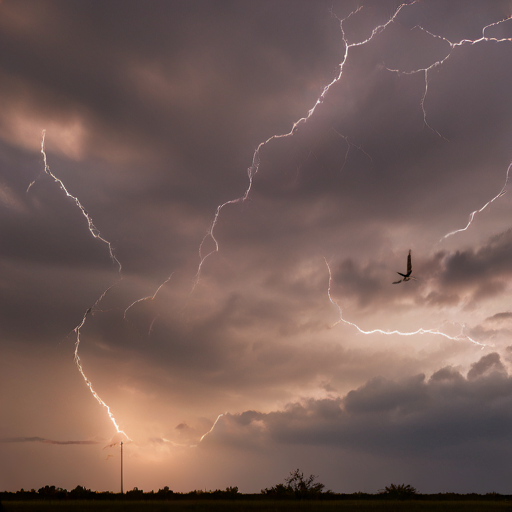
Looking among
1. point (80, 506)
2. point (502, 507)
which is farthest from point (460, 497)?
point (80, 506)

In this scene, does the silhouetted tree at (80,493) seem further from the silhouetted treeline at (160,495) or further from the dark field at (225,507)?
the dark field at (225,507)

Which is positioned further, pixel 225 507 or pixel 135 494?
pixel 135 494

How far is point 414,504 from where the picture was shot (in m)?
35.6

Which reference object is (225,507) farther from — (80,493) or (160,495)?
(80,493)

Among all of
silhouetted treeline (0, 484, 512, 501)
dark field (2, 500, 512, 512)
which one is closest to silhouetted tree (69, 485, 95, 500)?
silhouetted treeline (0, 484, 512, 501)

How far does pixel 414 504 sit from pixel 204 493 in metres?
15.4

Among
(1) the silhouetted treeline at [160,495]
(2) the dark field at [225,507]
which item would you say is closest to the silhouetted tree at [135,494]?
(1) the silhouetted treeline at [160,495]

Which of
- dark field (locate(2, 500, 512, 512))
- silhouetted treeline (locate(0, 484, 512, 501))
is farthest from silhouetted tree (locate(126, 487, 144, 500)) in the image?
dark field (locate(2, 500, 512, 512))

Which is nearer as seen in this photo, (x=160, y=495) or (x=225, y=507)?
(x=225, y=507)

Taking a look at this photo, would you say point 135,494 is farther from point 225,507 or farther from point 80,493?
point 225,507

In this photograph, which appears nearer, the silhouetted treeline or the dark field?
the dark field

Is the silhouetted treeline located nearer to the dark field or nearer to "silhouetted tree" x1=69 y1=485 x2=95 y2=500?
"silhouetted tree" x1=69 y1=485 x2=95 y2=500

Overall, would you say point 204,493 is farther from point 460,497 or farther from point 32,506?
point 460,497

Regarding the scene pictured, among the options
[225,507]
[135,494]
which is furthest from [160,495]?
[225,507]
